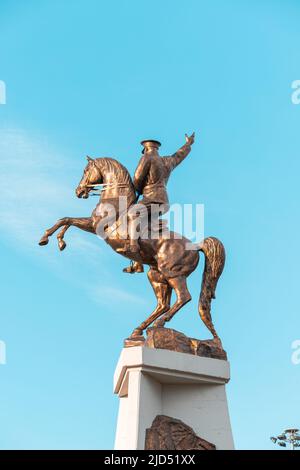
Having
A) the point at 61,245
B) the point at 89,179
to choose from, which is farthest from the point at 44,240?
the point at 89,179

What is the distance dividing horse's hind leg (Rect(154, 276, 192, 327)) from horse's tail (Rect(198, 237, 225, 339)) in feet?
1.02

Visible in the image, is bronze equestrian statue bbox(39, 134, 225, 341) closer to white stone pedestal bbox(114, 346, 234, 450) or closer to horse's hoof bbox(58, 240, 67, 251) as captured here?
horse's hoof bbox(58, 240, 67, 251)

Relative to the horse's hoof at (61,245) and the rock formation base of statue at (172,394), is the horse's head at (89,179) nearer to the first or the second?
the horse's hoof at (61,245)

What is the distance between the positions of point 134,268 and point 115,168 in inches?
55.2

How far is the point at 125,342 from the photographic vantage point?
11.8m

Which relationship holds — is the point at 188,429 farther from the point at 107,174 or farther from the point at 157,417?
the point at 107,174

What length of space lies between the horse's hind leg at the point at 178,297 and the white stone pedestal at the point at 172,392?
68cm

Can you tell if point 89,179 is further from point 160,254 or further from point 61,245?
point 160,254

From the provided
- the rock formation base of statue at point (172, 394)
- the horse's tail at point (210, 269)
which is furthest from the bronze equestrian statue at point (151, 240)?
the rock formation base of statue at point (172, 394)

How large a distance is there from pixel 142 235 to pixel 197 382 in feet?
6.77
